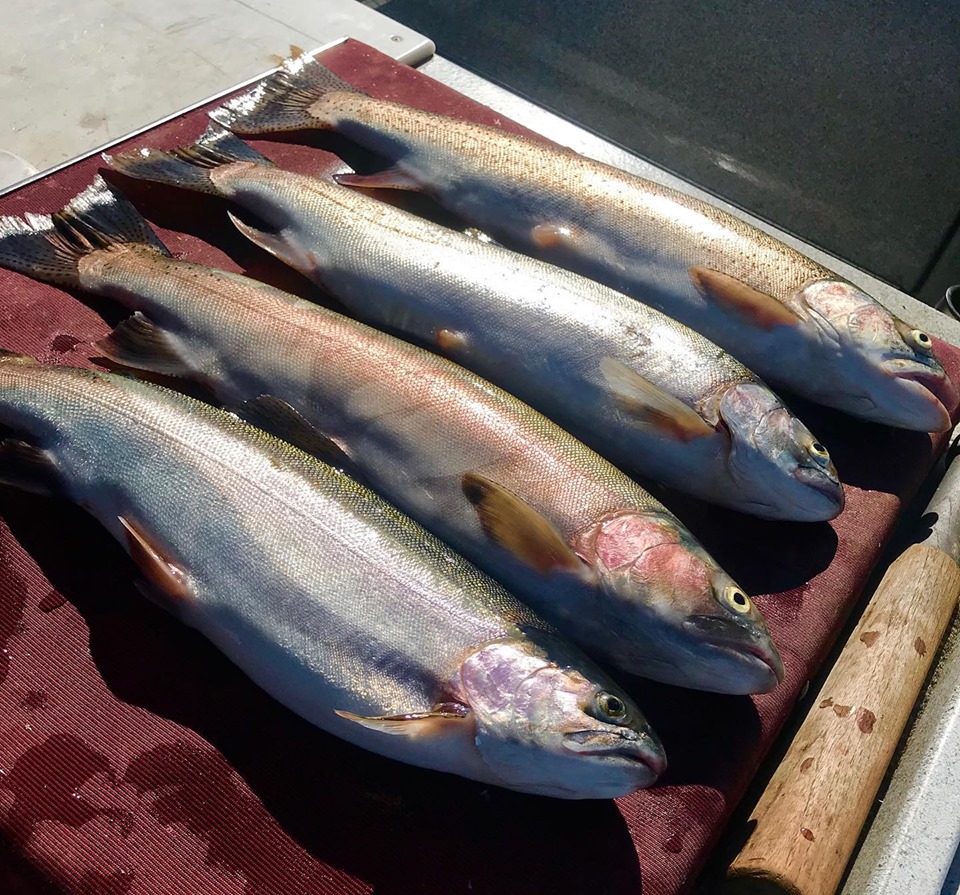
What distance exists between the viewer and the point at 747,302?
110 inches

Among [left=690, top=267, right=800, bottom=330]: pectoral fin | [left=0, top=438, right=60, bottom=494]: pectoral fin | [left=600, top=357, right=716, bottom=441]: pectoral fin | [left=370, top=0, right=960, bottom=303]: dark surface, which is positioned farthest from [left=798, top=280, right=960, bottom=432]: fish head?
[left=370, top=0, right=960, bottom=303]: dark surface

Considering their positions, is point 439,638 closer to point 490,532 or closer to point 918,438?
point 490,532

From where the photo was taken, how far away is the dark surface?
509cm

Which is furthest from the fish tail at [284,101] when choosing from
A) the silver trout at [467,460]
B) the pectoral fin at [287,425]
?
the pectoral fin at [287,425]

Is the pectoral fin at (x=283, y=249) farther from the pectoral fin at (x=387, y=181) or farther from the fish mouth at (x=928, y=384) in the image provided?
the fish mouth at (x=928, y=384)

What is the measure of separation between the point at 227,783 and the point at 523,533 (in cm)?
92

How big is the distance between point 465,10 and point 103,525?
208 inches

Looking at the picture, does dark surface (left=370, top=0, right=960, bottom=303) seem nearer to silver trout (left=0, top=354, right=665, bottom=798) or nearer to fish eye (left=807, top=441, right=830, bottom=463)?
fish eye (left=807, top=441, right=830, bottom=463)

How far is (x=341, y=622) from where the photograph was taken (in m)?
1.84

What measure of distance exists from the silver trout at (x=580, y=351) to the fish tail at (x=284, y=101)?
805mm

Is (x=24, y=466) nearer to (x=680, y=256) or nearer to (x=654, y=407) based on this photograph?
(x=654, y=407)

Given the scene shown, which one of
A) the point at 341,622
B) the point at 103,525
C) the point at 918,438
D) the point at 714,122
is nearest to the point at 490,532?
the point at 341,622

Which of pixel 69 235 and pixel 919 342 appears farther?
pixel 919 342

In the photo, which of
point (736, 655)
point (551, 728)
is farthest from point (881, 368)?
point (551, 728)
